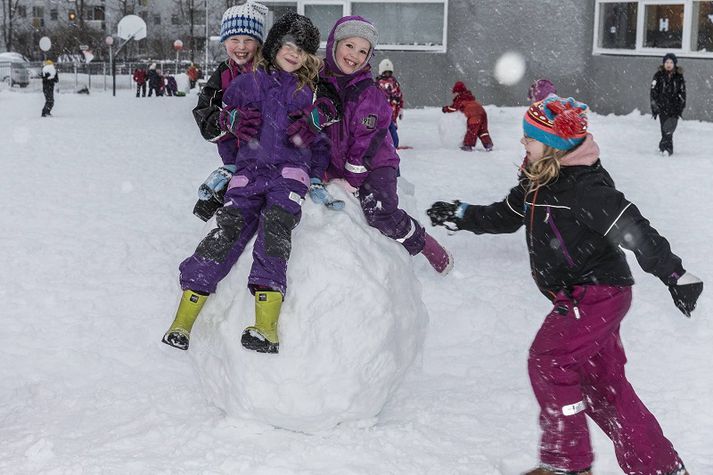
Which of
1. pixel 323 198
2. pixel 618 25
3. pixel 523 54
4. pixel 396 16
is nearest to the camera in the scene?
pixel 323 198

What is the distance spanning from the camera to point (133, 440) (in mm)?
3977

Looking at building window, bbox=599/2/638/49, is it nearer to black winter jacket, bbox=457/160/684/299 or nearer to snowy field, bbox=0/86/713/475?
snowy field, bbox=0/86/713/475

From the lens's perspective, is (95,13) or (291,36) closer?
(291,36)

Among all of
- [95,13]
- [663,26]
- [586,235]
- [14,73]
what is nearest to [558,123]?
[586,235]

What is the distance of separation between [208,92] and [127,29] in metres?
41.5

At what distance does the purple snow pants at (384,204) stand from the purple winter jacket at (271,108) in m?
0.40

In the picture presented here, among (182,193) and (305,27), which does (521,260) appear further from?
(182,193)

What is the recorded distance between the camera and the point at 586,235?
3.46 m

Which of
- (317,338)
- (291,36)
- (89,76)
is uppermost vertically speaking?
(89,76)

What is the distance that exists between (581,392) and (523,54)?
17741 mm

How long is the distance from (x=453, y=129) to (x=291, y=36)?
9664 mm

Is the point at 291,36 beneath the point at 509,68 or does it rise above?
beneath

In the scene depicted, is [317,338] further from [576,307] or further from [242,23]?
[242,23]

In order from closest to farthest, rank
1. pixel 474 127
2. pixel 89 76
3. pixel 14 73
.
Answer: pixel 474 127 → pixel 14 73 → pixel 89 76
